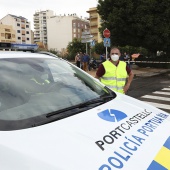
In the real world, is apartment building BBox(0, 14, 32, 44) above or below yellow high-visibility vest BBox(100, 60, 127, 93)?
above

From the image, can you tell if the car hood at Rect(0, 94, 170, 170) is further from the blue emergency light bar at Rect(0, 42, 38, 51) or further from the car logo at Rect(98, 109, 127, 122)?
the blue emergency light bar at Rect(0, 42, 38, 51)

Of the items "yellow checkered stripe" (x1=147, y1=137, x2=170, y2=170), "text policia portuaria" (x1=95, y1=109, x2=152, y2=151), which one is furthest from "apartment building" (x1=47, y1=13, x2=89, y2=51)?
"yellow checkered stripe" (x1=147, y1=137, x2=170, y2=170)

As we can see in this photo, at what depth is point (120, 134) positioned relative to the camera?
1.76 meters

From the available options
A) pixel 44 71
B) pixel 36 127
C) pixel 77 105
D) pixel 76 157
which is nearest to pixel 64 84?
pixel 44 71

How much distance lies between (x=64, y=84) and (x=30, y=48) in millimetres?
1452

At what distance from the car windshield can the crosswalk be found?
4.98 metres

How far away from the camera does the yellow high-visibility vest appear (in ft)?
14.1

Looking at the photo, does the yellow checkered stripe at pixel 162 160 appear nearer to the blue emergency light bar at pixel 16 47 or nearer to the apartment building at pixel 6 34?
the blue emergency light bar at pixel 16 47

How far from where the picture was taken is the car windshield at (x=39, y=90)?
188 centimetres

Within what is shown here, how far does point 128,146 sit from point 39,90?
3.59 ft

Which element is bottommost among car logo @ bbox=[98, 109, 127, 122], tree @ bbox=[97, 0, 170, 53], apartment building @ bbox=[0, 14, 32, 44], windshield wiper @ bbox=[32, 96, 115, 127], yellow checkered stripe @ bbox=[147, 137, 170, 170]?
yellow checkered stripe @ bbox=[147, 137, 170, 170]

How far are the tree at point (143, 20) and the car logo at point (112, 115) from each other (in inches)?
726

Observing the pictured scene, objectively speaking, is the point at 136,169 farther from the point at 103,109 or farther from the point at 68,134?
A: the point at 103,109

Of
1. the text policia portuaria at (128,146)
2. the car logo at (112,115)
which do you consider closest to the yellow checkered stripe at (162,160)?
the text policia portuaria at (128,146)
